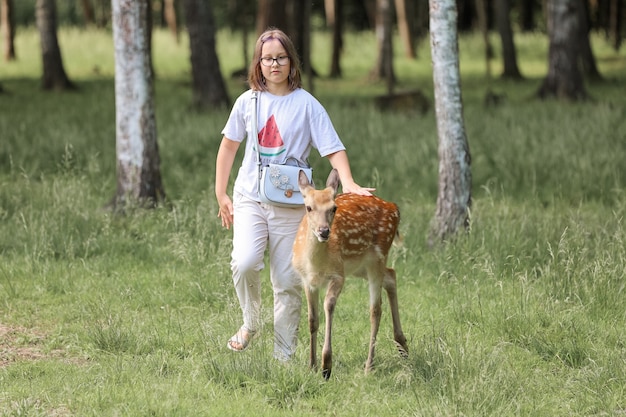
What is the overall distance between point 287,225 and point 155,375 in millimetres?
1166

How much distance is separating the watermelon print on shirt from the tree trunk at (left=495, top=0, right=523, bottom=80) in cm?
2079

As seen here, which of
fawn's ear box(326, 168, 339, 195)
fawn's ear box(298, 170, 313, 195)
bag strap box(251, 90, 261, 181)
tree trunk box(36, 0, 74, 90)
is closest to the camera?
Result: fawn's ear box(326, 168, 339, 195)

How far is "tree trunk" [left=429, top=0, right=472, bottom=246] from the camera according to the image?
30.1 feet

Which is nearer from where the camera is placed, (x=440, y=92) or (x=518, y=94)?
(x=440, y=92)

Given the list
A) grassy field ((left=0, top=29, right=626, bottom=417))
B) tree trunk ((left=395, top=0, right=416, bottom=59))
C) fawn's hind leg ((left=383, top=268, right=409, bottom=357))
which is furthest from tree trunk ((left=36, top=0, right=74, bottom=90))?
fawn's hind leg ((left=383, top=268, right=409, bottom=357))

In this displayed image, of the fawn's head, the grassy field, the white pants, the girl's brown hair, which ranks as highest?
the girl's brown hair

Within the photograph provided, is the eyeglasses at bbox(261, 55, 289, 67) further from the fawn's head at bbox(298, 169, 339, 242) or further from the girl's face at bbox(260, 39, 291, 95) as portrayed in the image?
the fawn's head at bbox(298, 169, 339, 242)

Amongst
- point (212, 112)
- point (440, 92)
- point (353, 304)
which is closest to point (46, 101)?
point (212, 112)

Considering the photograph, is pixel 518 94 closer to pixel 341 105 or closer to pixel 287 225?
pixel 341 105

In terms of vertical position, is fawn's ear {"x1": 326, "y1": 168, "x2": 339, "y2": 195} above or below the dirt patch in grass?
above

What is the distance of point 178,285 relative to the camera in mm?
7957

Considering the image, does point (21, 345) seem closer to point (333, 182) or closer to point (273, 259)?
point (273, 259)

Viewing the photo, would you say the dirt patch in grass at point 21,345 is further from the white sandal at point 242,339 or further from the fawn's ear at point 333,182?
the fawn's ear at point 333,182

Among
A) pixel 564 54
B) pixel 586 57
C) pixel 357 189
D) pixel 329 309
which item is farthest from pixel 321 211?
pixel 586 57
